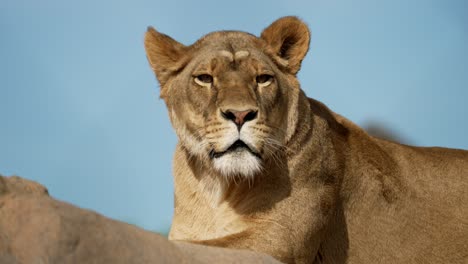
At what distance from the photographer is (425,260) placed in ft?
27.3

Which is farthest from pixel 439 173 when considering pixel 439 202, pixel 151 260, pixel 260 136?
pixel 151 260


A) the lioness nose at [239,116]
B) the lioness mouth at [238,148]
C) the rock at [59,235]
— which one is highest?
the lioness nose at [239,116]

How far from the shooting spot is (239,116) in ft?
21.4

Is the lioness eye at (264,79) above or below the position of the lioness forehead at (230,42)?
below

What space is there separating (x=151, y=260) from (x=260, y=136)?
82.3 inches

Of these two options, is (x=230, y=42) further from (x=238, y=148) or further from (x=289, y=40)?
(x=238, y=148)

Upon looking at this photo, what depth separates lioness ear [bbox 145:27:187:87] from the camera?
24.9 feet

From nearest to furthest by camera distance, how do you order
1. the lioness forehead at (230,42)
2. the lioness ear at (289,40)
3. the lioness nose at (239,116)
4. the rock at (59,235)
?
the rock at (59,235) → the lioness nose at (239,116) → the lioness forehead at (230,42) → the lioness ear at (289,40)

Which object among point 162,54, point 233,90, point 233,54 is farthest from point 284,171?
point 162,54

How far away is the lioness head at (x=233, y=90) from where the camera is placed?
663 centimetres

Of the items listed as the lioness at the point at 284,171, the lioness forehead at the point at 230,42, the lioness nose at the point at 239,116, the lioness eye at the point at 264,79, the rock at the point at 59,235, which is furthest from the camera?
the lioness forehead at the point at 230,42

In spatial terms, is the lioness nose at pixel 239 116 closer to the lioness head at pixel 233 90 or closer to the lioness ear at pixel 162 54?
the lioness head at pixel 233 90

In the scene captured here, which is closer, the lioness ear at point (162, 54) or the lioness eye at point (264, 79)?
the lioness eye at point (264, 79)

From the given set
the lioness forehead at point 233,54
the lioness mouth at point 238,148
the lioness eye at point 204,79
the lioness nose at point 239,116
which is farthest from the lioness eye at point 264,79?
the lioness mouth at point 238,148
